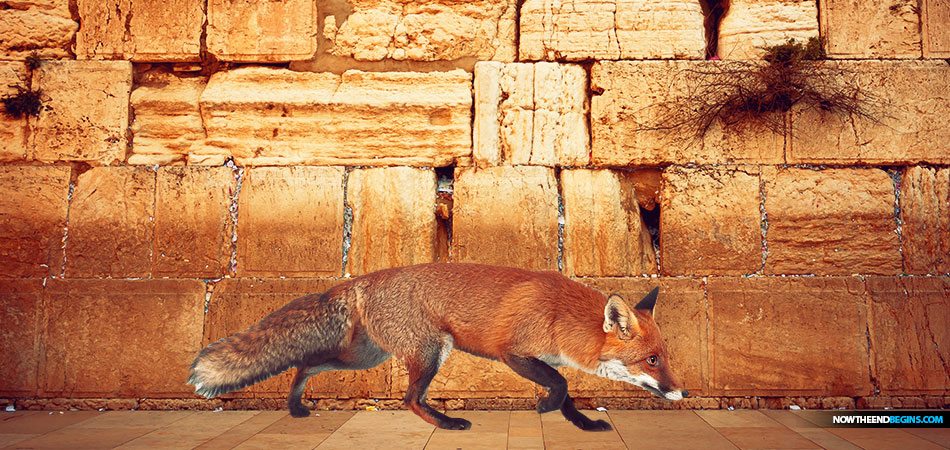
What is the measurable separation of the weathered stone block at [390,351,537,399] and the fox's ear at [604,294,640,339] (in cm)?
141

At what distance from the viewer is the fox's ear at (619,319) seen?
4.04 m

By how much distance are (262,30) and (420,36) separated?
5.05ft

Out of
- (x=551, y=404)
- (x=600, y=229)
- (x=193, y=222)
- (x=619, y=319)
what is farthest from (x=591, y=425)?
(x=193, y=222)

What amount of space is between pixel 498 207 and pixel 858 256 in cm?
333

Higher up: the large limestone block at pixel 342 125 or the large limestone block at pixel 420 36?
the large limestone block at pixel 420 36

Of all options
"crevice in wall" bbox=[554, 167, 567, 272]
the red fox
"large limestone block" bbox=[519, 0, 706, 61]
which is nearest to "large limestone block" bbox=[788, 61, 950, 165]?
"large limestone block" bbox=[519, 0, 706, 61]

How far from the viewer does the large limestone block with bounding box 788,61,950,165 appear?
17.8ft

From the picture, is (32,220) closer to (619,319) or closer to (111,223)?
(111,223)

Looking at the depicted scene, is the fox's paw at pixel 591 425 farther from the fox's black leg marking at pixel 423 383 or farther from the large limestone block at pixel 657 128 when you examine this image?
the large limestone block at pixel 657 128

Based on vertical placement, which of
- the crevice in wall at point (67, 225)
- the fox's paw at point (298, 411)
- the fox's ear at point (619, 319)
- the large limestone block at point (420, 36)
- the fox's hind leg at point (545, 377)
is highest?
the large limestone block at point (420, 36)

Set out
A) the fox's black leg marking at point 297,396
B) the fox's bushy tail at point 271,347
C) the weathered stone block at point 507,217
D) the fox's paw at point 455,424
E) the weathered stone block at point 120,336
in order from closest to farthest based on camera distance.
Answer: the fox's bushy tail at point 271,347, the fox's paw at point 455,424, the fox's black leg marking at point 297,396, the weathered stone block at point 120,336, the weathered stone block at point 507,217

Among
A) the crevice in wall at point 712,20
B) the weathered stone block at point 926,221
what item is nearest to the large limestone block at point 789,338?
the weathered stone block at point 926,221

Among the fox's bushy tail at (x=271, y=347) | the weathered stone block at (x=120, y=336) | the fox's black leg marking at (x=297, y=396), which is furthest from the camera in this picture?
the weathered stone block at (x=120, y=336)

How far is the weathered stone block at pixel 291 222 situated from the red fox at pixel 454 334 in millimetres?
689
